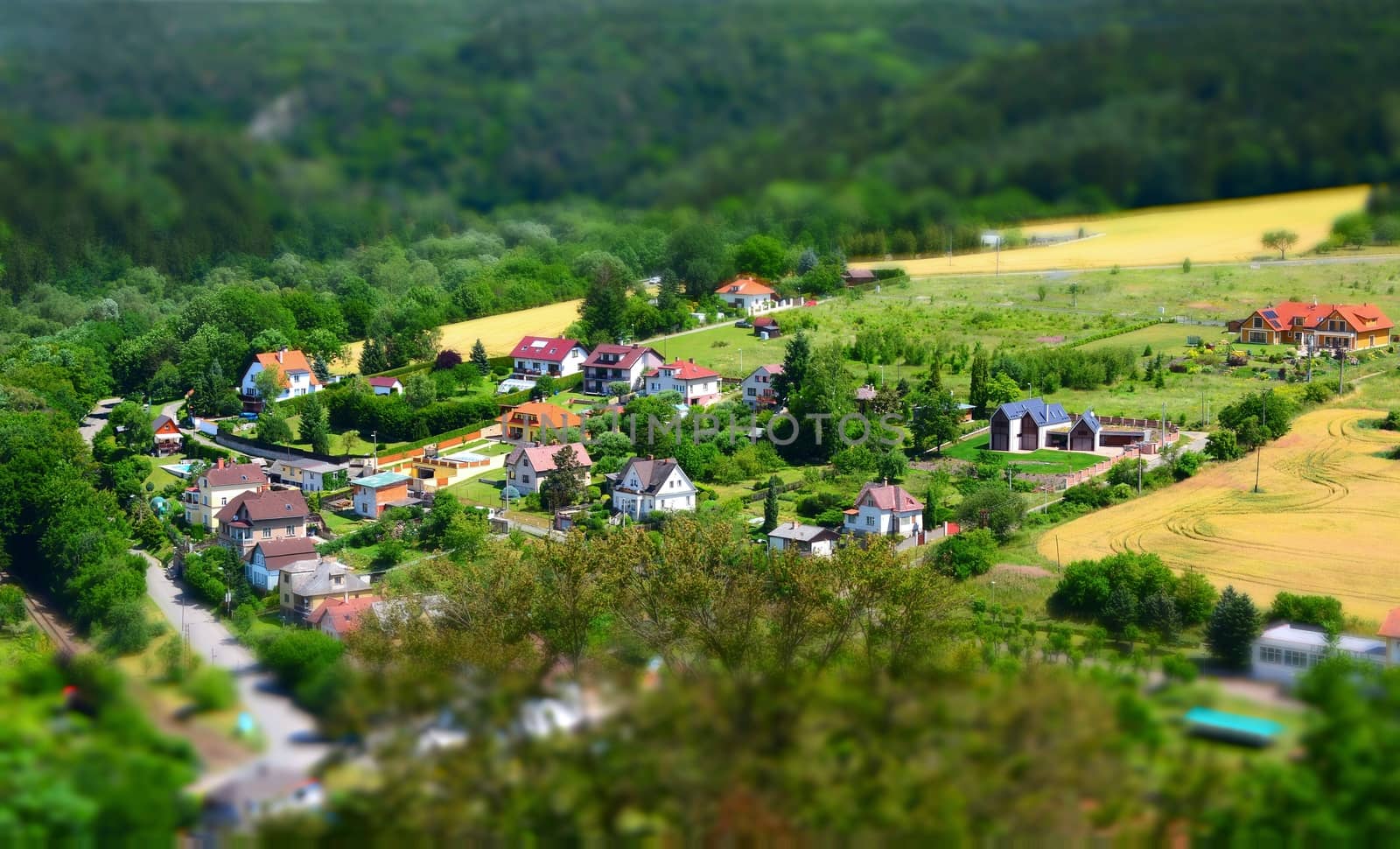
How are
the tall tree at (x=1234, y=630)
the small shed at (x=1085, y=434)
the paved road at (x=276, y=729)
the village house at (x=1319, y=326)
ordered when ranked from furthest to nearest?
the village house at (x=1319, y=326)
the small shed at (x=1085, y=434)
the tall tree at (x=1234, y=630)
the paved road at (x=276, y=729)

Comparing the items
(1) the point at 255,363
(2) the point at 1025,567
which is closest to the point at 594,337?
(1) the point at 255,363

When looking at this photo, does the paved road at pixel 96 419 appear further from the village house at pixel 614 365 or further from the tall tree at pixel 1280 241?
the tall tree at pixel 1280 241

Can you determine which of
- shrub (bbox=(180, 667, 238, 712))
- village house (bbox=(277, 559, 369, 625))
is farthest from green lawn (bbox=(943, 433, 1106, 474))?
shrub (bbox=(180, 667, 238, 712))

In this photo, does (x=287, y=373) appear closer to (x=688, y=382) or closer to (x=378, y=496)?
(x=688, y=382)

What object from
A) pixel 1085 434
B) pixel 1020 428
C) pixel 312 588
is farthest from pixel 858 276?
pixel 312 588

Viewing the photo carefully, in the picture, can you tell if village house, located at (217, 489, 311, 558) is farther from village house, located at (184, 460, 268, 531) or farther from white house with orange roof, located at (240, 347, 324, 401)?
white house with orange roof, located at (240, 347, 324, 401)

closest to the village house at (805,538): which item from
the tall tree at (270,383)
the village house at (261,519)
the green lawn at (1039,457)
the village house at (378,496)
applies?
the green lawn at (1039,457)
